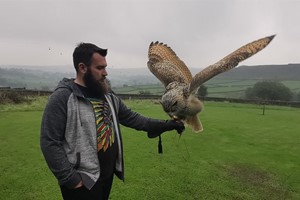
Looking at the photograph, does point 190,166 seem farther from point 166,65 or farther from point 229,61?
point 229,61

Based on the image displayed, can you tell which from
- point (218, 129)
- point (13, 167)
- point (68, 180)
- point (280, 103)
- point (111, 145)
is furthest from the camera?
point (280, 103)

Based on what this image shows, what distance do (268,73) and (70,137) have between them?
185 ft

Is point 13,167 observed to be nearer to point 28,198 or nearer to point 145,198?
point 28,198

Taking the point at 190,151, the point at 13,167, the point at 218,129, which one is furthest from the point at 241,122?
the point at 13,167

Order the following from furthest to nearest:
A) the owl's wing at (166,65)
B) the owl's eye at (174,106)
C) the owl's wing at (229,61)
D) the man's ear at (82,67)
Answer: the owl's wing at (166,65) → the owl's wing at (229,61) → the owl's eye at (174,106) → the man's ear at (82,67)

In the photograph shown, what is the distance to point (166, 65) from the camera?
154 inches

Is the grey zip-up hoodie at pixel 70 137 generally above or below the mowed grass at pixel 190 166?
above

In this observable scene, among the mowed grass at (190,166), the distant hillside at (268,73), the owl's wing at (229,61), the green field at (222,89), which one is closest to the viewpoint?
the owl's wing at (229,61)

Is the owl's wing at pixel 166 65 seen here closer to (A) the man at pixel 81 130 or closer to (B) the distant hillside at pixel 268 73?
(A) the man at pixel 81 130

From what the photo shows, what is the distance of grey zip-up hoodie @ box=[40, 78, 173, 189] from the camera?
248 centimetres

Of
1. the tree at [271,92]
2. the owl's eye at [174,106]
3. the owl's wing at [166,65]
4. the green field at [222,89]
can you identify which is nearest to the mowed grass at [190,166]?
the owl's wing at [166,65]

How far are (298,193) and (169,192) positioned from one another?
2.18 metres

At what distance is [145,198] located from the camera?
5.03m

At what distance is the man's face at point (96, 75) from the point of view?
2.59 meters
